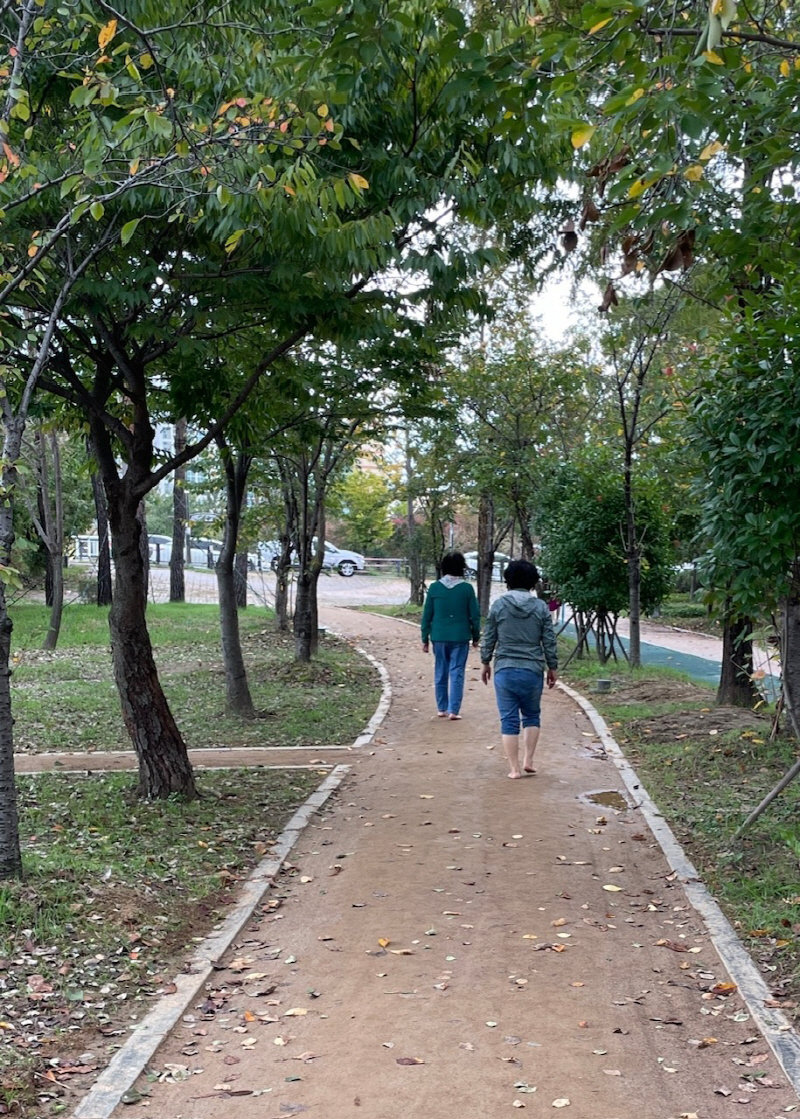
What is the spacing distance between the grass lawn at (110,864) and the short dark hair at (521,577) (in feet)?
7.79

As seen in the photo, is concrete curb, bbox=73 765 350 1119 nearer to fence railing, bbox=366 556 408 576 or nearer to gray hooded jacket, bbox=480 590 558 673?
gray hooded jacket, bbox=480 590 558 673

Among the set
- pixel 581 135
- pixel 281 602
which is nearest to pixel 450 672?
pixel 581 135

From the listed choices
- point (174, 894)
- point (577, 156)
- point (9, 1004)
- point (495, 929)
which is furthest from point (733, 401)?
point (9, 1004)

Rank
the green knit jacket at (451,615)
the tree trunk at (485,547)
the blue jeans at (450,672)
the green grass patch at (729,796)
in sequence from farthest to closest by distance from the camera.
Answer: the tree trunk at (485,547) → the blue jeans at (450,672) → the green knit jacket at (451,615) → the green grass patch at (729,796)

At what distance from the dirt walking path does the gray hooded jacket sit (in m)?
1.20

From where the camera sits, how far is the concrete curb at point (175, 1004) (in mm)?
3572

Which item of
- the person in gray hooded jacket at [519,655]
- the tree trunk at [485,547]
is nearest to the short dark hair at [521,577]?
the person in gray hooded jacket at [519,655]

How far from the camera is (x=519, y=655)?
8234 mm

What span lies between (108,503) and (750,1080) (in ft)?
19.2

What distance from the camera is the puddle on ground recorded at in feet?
25.1

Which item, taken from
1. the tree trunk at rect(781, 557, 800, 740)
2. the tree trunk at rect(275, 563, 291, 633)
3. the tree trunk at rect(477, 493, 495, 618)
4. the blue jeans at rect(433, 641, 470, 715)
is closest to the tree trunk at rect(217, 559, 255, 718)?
the blue jeans at rect(433, 641, 470, 715)

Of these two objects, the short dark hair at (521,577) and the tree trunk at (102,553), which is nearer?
the short dark hair at (521,577)

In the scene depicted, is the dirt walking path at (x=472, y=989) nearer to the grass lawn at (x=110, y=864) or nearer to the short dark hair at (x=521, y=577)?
the grass lawn at (x=110, y=864)

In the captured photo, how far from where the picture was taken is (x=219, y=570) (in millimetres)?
11930
